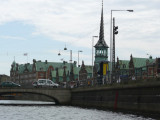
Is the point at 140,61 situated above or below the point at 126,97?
above

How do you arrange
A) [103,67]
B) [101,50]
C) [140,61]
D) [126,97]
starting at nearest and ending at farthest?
[126,97]
[103,67]
[101,50]
[140,61]

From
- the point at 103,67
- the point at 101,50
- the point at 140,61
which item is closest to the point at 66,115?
the point at 103,67

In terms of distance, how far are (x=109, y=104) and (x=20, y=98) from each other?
11846cm

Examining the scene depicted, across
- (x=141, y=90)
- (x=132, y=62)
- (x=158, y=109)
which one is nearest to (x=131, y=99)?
(x=141, y=90)

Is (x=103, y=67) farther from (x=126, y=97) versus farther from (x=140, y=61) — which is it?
(x=140, y=61)

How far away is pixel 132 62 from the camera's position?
171 m

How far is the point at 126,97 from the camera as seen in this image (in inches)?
2164

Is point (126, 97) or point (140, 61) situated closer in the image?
point (126, 97)

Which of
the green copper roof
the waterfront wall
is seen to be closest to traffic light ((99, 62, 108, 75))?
the waterfront wall

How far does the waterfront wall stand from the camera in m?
46.5

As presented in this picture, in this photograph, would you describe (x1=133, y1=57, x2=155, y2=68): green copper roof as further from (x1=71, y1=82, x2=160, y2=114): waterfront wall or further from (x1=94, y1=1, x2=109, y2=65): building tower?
(x1=71, y1=82, x2=160, y2=114): waterfront wall

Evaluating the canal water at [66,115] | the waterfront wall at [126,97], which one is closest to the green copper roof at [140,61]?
the waterfront wall at [126,97]

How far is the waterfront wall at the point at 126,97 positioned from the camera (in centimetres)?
4653

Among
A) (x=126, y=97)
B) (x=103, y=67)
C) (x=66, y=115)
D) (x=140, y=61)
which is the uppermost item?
(x=140, y=61)
